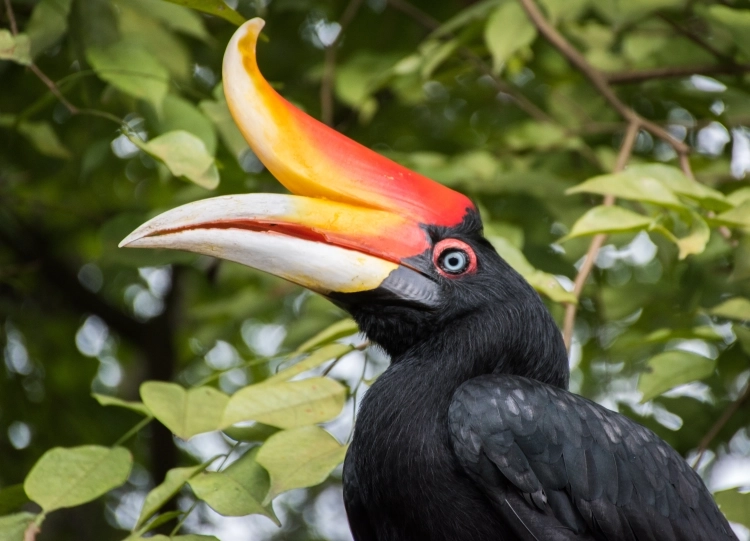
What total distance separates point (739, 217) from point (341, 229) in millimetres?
1225

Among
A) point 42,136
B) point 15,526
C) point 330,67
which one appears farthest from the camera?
point 330,67

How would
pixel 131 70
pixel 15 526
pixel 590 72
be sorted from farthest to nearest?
pixel 590 72
pixel 131 70
pixel 15 526

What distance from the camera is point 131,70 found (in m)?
3.12

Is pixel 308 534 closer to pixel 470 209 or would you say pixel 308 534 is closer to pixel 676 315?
pixel 676 315

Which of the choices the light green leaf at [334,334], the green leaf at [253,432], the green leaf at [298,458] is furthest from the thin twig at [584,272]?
the green leaf at [253,432]

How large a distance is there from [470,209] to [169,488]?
4.01 ft

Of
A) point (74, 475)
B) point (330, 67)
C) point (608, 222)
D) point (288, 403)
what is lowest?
point (74, 475)

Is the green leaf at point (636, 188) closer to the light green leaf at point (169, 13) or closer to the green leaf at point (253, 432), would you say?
the green leaf at point (253, 432)

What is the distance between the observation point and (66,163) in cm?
448

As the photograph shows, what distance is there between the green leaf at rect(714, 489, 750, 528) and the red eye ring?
1.00m

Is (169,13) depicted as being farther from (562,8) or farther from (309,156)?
(562,8)

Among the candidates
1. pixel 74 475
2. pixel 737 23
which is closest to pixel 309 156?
pixel 74 475

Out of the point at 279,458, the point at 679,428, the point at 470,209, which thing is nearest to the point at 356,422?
the point at 279,458

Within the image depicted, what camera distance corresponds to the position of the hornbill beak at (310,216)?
2.50 meters
